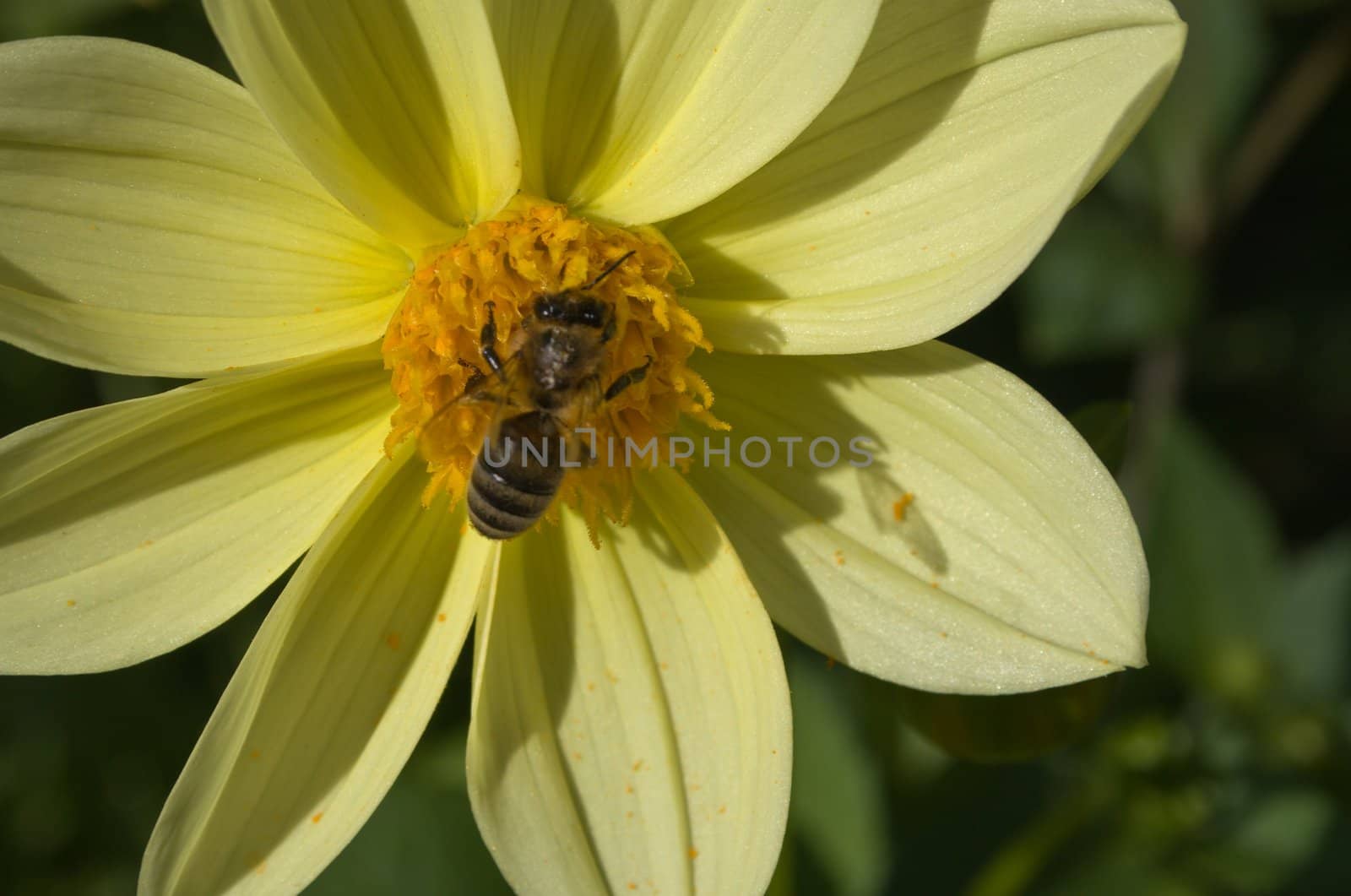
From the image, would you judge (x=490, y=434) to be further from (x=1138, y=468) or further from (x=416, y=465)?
(x=1138, y=468)

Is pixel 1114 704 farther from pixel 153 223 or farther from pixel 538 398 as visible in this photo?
pixel 153 223

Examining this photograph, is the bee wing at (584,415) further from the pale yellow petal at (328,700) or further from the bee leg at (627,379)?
the pale yellow petal at (328,700)

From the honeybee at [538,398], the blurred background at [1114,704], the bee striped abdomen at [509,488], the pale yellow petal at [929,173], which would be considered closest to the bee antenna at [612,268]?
the honeybee at [538,398]

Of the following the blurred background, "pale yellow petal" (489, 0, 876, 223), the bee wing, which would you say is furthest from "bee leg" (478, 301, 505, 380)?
the blurred background

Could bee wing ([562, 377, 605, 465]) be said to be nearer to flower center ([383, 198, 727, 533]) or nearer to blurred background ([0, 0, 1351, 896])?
flower center ([383, 198, 727, 533])

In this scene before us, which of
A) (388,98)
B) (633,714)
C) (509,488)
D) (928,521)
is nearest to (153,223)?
(388,98)

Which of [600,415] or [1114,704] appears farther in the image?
[1114,704]
